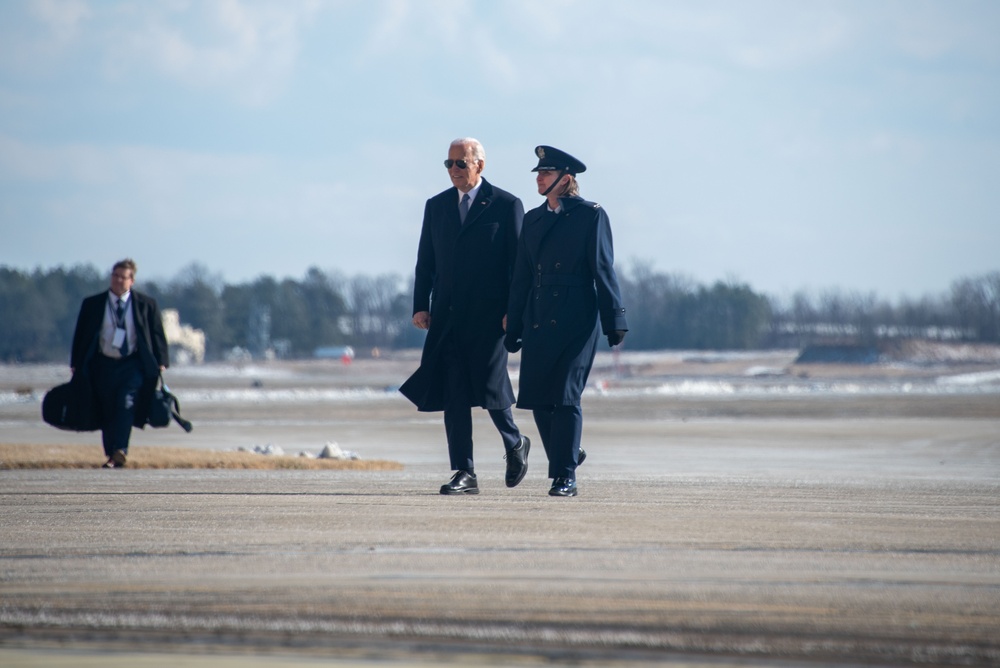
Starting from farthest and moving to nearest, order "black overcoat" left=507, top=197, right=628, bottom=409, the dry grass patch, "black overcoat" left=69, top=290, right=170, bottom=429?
the dry grass patch → "black overcoat" left=69, top=290, right=170, bottom=429 → "black overcoat" left=507, top=197, right=628, bottom=409

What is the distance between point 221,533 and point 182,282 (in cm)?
15522

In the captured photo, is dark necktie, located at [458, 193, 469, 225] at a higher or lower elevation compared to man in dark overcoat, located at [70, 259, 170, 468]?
higher

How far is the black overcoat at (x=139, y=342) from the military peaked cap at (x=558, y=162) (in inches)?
179

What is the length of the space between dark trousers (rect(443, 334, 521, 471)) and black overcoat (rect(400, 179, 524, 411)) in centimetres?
3

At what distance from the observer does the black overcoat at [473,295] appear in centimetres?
881

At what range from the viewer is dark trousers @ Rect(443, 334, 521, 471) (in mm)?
8812

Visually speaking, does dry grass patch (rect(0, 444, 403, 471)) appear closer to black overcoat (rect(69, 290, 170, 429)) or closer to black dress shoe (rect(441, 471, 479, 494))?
black overcoat (rect(69, 290, 170, 429))

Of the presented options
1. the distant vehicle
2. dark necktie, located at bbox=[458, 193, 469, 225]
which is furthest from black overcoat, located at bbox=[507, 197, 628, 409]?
the distant vehicle

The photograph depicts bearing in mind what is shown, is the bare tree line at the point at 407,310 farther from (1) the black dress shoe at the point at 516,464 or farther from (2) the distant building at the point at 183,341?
(1) the black dress shoe at the point at 516,464

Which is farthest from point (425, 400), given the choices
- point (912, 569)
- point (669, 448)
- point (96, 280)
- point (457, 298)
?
point (96, 280)

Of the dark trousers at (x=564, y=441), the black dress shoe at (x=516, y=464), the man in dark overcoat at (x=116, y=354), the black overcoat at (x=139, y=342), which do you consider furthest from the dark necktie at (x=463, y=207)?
the man in dark overcoat at (x=116, y=354)

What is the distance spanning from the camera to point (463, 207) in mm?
8945

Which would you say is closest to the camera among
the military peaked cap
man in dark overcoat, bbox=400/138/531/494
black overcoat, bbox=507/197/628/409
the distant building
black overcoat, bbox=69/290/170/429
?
black overcoat, bbox=507/197/628/409

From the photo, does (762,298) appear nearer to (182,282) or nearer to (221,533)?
(182,282)
